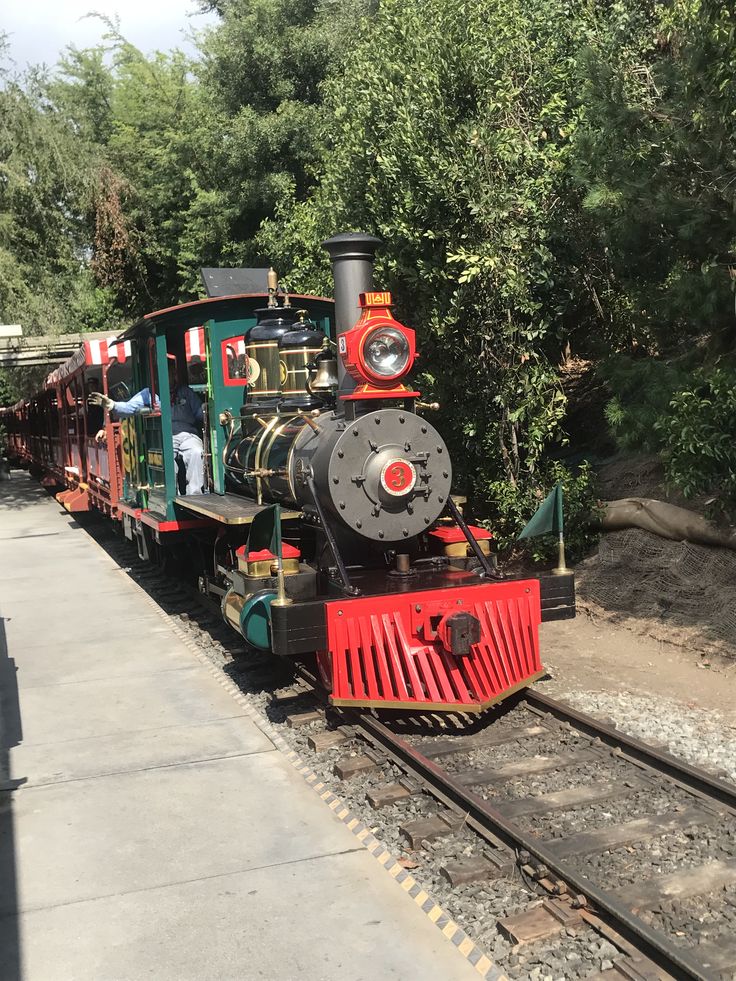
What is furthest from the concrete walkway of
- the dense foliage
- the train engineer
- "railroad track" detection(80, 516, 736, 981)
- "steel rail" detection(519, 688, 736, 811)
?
the dense foliage

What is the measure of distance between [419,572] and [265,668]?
1.61 meters

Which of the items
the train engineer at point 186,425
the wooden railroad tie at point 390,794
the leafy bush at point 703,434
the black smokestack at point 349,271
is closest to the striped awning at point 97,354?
the train engineer at point 186,425

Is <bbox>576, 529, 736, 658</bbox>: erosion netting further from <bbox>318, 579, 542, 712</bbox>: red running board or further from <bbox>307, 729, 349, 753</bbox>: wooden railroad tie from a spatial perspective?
<bbox>307, 729, 349, 753</bbox>: wooden railroad tie

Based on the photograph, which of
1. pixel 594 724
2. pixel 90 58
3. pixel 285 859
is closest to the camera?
pixel 285 859

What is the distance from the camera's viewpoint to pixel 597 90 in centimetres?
721

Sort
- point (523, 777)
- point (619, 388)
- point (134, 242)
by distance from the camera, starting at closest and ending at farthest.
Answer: point (523, 777) < point (619, 388) < point (134, 242)

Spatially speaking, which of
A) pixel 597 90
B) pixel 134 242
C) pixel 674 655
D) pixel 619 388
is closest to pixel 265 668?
pixel 674 655

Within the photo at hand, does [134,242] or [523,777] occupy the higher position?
[134,242]

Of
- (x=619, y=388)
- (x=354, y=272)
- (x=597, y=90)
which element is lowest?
(x=619, y=388)

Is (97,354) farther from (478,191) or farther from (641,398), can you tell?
(641,398)

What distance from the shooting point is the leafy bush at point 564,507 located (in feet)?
29.7

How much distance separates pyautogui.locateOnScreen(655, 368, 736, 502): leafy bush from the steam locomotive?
5.47 ft

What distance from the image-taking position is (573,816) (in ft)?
14.0

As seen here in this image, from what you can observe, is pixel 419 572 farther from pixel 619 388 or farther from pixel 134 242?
pixel 134 242
